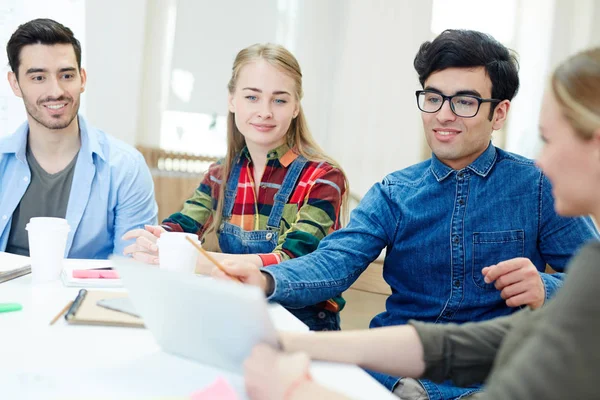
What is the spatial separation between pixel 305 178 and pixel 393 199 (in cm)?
34

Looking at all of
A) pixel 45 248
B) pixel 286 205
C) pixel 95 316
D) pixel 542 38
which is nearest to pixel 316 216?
pixel 286 205

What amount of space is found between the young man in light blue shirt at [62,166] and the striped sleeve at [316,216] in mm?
615

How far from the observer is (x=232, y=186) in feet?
6.33

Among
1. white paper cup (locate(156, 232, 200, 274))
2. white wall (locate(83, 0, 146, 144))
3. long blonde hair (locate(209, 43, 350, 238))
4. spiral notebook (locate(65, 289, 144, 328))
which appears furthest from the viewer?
white wall (locate(83, 0, 146, 144))

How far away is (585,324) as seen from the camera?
58 cm

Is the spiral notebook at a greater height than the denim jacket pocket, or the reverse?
the denim jacket pocket

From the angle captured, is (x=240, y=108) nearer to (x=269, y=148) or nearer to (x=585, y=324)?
(x=269, y=148)

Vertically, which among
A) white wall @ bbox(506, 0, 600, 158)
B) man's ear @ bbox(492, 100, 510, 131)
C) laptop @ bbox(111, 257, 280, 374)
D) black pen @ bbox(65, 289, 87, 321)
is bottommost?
black pen @ bbox(65, 289, 87, 321)

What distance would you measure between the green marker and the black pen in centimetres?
9

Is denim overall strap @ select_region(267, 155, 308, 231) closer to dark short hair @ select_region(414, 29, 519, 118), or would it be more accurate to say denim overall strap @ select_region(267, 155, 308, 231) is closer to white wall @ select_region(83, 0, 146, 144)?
dark short hair @ select_region(414, 29, 519, 118)

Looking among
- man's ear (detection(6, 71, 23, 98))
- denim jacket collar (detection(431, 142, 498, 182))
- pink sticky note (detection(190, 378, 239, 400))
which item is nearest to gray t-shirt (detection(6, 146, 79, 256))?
man's ear (detection(6, 71, 23, 98))

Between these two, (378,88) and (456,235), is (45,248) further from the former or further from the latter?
(378,88)

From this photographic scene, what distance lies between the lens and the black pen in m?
1.02

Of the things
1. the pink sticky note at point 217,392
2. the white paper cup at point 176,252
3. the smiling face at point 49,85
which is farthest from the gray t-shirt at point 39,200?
the pink sticky note at point 217,392
